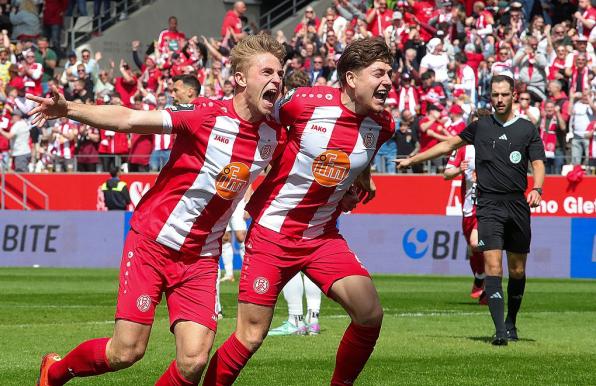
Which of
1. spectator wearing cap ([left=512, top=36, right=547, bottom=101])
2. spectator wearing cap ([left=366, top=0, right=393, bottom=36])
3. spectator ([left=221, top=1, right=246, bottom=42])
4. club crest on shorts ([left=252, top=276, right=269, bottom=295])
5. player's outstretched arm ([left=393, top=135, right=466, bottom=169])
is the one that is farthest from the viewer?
spectator ([left=221, top=1, right=246, bottom=42])

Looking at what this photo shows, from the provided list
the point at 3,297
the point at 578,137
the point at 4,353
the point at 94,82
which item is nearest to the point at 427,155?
the point at 4,353

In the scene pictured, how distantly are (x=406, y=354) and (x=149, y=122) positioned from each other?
494cm

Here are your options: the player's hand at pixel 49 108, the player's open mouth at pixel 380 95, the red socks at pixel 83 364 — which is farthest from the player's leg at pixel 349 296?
the player's hand at pixel 49 108

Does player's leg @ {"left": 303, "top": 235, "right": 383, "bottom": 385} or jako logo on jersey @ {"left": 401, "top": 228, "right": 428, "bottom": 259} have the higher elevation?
player's leg @ {"left": 303, "top": 235, "right": 383, "bottom": 385}

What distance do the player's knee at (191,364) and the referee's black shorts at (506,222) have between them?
549cm

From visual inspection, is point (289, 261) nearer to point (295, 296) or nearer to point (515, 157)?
point (295, 296)

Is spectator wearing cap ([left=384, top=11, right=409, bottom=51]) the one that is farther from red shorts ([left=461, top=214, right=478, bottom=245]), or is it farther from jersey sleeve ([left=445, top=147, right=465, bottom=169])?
jersey sleeve ([left=445, top=147, right=465, bottom=169])

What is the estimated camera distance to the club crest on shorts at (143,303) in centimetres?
755

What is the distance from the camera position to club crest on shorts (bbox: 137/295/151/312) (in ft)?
24.8

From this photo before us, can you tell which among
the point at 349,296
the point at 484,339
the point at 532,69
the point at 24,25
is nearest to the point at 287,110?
the point at 349,296

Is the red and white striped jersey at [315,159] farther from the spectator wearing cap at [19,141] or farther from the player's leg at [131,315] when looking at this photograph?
the spectator wearing cap at [19,141]

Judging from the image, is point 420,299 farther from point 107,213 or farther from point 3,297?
point 107,213

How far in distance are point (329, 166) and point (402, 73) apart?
21347 millimetres

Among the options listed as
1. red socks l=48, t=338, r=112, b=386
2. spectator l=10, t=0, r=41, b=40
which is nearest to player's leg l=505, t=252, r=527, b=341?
red socks l=48, t=338, r=112, b=386
